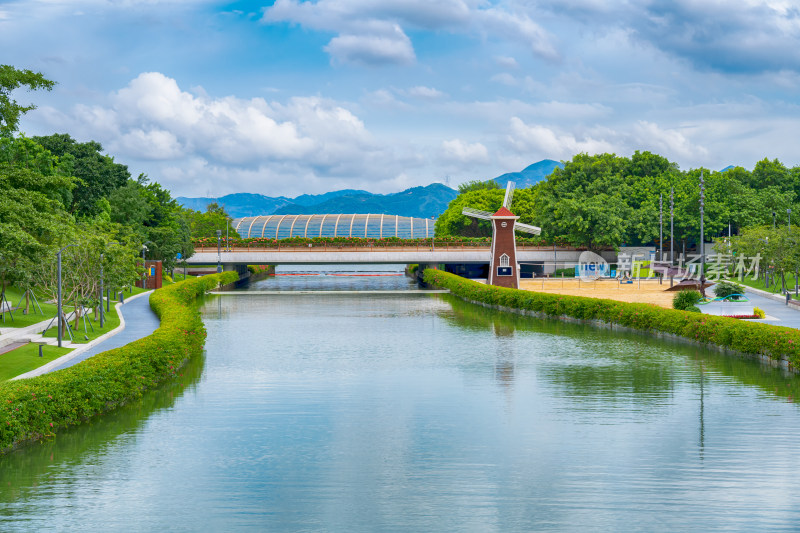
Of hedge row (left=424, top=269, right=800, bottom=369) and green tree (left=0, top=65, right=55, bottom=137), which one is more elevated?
green tree (left=0, top=65, right=55, bottom=137)

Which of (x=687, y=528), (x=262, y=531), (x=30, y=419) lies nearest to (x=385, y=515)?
(x=262, y=531)

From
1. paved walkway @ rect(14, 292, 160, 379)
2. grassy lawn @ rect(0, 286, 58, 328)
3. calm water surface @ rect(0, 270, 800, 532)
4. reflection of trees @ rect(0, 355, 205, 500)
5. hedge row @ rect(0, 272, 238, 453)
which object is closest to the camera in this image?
calm water surface @ rect(0, 270, 800, 532)

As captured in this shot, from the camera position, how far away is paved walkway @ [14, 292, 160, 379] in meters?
32.3

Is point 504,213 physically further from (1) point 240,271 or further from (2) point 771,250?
(1) point 240,271

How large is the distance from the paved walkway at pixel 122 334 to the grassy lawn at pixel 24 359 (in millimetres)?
415

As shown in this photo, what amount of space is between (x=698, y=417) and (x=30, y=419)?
746 inches

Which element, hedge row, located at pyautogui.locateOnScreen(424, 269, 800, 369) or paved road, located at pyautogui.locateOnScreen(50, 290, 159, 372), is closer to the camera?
hedge row, located at pyautogui.locateOnScreen(424, 269, 800, 369)

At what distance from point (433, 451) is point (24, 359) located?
19702 millimetres

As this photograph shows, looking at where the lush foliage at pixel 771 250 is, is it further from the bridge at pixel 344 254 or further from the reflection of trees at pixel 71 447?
the reflection of trees at pixel 71 447

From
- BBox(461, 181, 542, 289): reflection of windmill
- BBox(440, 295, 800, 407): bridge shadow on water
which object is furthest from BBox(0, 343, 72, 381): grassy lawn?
BBox(461, 181, 542, 289): reflection of windmill

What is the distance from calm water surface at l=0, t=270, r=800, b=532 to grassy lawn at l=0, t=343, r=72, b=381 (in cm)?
544

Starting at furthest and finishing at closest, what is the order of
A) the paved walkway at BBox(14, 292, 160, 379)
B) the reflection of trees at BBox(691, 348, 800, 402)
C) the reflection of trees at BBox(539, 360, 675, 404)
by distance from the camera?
the paved walkway at BBox(14, 292, 160, 379), the reflection of trees at BBox(691, 348, 800, 402), the reflection of trees at BBox(539, 360, 675, 404)

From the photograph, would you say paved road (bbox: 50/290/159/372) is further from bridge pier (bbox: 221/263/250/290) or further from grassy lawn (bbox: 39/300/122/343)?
bridge pier (bbox: 221/263/250/290)

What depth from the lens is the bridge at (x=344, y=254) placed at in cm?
10025
